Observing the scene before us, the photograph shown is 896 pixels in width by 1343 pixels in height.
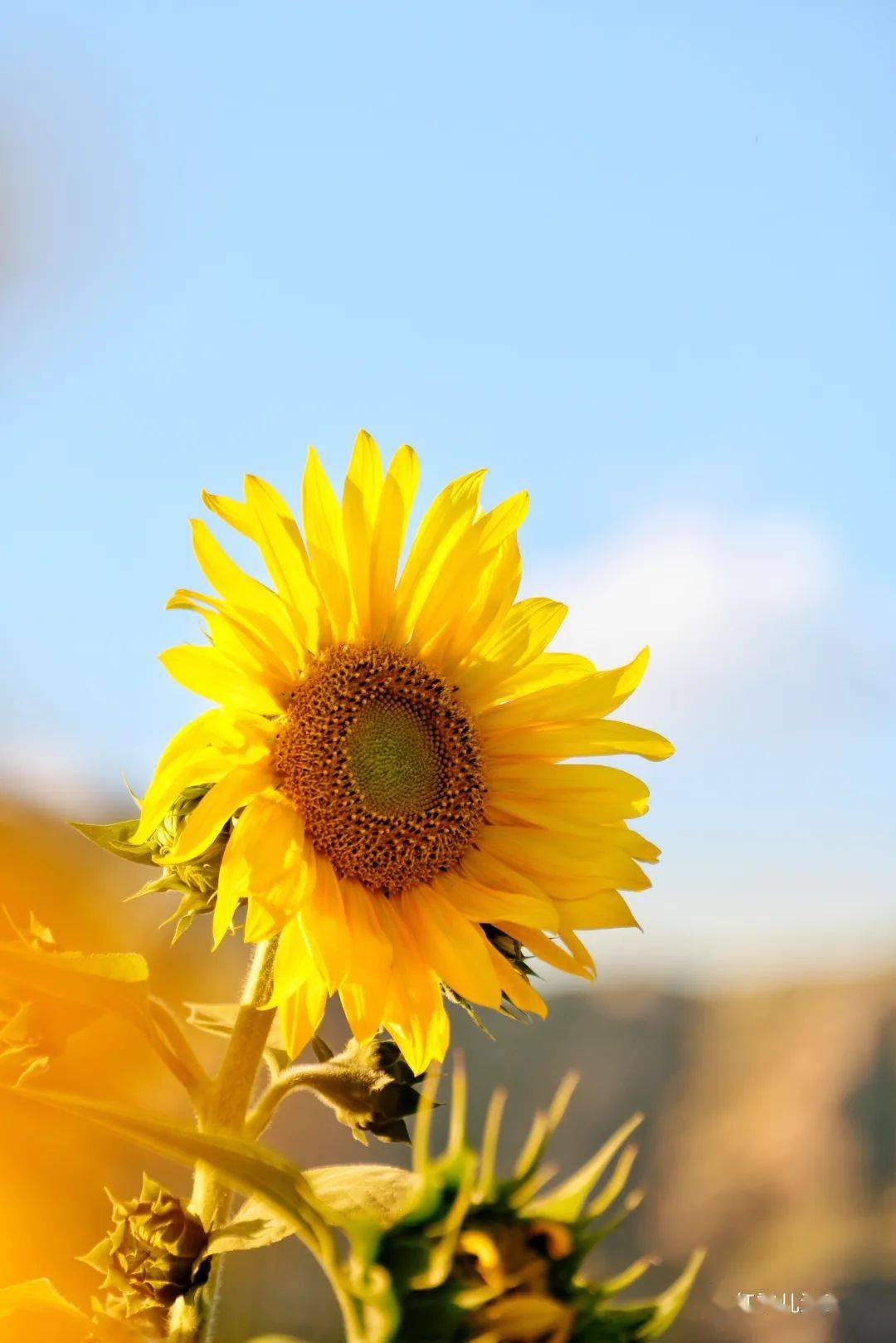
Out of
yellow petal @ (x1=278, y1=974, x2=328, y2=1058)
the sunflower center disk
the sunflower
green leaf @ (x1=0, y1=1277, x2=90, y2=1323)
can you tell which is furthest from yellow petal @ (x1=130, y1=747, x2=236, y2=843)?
green leaf @ (x1=0, y1=1277, x2=90, y2=1323)

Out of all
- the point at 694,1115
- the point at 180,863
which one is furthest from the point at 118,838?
the point at 694,1115

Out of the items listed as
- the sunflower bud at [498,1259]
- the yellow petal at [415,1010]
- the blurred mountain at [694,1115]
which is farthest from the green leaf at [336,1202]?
the blurred mountain at [694,1115]

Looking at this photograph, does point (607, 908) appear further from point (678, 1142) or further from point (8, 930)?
point (678, 1142)

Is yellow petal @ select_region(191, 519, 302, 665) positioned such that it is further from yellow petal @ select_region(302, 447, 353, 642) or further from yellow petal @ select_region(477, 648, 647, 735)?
yellow petal @ select_region(477, 648, 647, 735)

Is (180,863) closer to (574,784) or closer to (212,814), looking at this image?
(212,814)

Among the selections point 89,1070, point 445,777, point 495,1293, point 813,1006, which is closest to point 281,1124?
point 813,1006

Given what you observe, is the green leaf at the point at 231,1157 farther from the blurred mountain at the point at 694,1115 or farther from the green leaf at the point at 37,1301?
the blurred mountain at the point at 694,1115
